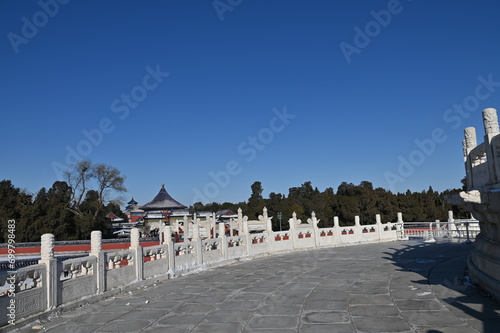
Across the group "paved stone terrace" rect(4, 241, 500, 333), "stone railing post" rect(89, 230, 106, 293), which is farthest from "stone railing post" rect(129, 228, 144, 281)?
"stone railing post" rect(89, 230, 106, 293)

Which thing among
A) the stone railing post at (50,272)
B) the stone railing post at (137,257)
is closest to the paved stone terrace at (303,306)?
the stone railing post at (50,272)

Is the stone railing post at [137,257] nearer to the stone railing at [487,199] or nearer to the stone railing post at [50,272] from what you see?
the stone railing post at [50,272]

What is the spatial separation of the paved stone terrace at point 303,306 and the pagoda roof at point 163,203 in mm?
30051

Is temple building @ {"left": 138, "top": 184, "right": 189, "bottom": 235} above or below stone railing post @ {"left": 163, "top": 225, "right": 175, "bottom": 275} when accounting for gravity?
above

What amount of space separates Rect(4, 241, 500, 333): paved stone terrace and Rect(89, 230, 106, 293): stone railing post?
391 mm

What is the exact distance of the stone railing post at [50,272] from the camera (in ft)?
21.6

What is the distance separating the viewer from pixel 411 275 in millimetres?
9492

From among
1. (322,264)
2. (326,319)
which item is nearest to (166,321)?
(326,319)

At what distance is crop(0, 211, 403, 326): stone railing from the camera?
6.02m

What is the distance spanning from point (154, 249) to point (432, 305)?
7002 millimetres

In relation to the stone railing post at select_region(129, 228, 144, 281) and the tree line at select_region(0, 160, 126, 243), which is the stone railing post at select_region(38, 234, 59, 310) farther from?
the tree line at select_region(0, 160, 126, 243)

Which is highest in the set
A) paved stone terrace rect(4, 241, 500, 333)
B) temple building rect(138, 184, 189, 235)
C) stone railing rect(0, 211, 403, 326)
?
temple building rect(138, 184, 189, 235)

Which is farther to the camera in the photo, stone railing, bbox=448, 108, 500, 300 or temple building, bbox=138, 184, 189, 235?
temple building, bbox=138, 184, 189, 235

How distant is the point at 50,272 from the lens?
21.7ft
